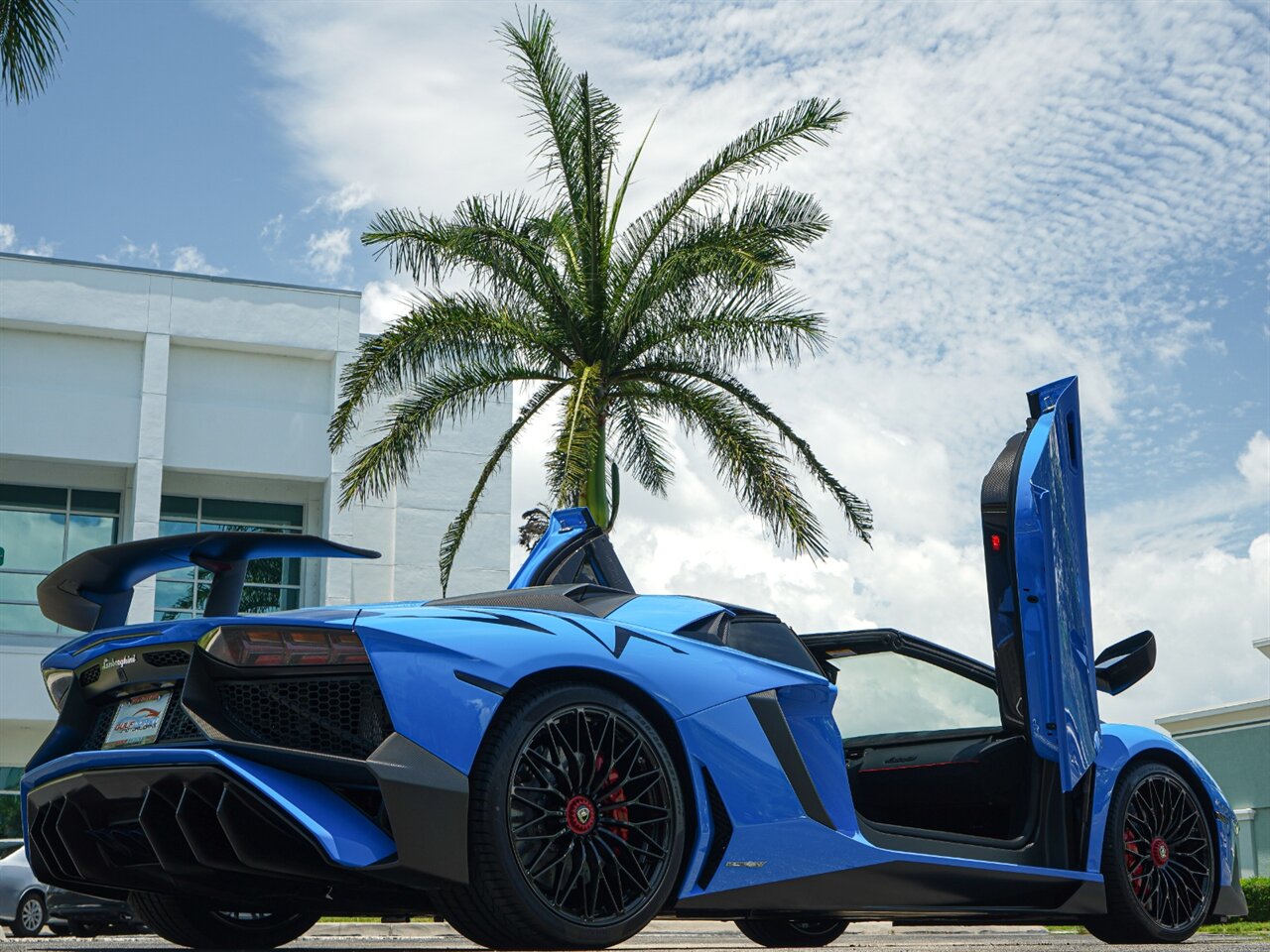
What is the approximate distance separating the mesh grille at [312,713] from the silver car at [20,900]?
11999mm

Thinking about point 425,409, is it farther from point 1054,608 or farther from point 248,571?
point 248,571

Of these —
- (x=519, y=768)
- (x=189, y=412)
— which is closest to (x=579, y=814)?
(x=519, y=768)

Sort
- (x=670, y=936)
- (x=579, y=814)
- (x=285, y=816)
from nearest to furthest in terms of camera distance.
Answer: (x=285, y=816) → (x=579, y=814) → (x=670, y=936)

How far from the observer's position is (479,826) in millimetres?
3711

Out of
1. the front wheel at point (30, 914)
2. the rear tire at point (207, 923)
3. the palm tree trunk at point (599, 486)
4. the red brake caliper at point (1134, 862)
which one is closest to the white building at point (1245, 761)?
the palm tree trunk at point (599, 486)

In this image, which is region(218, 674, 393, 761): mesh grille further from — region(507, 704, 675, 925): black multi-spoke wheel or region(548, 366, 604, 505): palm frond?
region(548, 366, 604, 505): palm frond

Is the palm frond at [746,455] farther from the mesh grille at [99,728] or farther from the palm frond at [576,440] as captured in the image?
the mesh grille at [99,728]

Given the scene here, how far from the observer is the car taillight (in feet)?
12.5

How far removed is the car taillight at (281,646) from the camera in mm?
3811

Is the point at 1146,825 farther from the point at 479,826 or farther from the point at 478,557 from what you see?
the point at 478,557

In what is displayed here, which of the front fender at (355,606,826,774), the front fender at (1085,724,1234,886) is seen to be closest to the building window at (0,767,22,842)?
the front fender at (1085,724,1234,886)

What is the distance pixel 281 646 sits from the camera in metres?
3.86

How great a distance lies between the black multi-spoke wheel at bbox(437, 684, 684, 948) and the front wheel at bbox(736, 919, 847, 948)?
2.32 m

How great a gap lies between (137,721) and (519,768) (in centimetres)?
112
